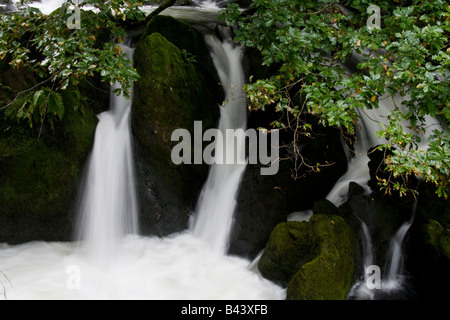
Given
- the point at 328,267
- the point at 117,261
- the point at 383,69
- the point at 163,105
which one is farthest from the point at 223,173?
the point at 383,69

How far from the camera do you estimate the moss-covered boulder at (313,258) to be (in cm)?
356

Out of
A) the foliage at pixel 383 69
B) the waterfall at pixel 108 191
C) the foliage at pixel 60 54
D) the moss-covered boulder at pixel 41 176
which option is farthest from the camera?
the waterfall at pixel 108 191

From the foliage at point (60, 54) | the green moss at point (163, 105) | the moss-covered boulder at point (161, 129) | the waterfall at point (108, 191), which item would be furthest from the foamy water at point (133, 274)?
the foliage at point (60, 54)

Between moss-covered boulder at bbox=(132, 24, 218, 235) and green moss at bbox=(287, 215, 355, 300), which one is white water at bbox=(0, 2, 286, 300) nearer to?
moss-covered boulder at bbox=(132, 24, 218, 235)

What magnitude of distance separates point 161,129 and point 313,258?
2.72 metres

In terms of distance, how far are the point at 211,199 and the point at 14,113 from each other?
9.50 feet

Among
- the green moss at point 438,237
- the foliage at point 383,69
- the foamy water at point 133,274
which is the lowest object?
the foamy water at point 133,274

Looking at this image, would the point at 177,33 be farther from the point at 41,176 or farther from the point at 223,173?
the point at 41,176

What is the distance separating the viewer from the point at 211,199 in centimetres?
530

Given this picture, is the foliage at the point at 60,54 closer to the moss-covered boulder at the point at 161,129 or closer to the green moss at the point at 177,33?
the moss-covered boulder at the point at 161,129

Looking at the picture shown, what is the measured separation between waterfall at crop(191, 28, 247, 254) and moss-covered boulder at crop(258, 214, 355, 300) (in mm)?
936

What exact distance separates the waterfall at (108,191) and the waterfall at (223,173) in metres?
1.04
